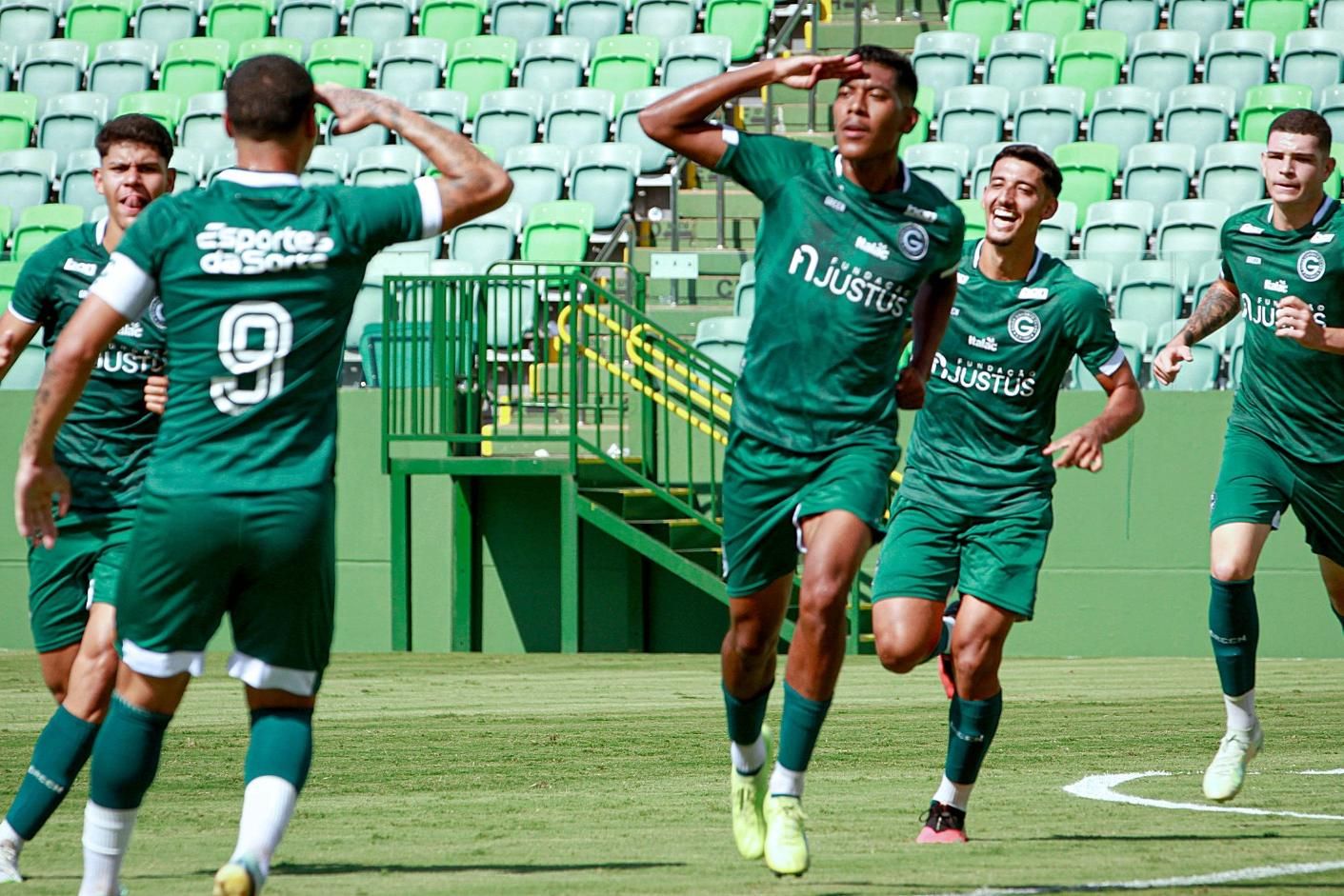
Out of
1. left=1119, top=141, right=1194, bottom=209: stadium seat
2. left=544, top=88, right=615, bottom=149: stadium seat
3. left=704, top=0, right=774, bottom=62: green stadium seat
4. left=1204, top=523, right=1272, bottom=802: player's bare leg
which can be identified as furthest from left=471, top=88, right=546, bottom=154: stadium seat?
left=1204, top=523, right=1272, bottom=802: player's bare leg

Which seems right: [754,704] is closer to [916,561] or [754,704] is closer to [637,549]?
[916,561]

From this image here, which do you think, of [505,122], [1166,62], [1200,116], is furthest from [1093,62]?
[505,122]

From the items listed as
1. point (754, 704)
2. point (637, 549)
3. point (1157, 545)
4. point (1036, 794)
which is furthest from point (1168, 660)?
point (754, 704)

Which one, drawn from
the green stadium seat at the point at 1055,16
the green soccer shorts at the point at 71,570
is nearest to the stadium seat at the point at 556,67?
the green stadium seat at the point at 1055,16

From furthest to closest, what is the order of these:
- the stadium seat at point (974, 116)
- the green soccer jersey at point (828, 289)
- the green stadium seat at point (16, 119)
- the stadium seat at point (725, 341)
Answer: the green stadium seat at point (16, 119)
the stadium seat at point (974, 116)
the stadium seat at point (725, 341)
the green soccer jersey at point (828, 289)

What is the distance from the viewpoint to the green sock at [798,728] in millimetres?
5461

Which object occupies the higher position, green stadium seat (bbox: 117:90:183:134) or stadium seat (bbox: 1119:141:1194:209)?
green stadium seat (bbox: 117:90:183:134)

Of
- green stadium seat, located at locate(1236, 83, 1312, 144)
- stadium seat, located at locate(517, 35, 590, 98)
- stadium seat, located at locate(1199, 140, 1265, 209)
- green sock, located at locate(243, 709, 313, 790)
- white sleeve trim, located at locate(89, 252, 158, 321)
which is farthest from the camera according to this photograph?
stadium seat, located at locate(517, 35, 590, 98)

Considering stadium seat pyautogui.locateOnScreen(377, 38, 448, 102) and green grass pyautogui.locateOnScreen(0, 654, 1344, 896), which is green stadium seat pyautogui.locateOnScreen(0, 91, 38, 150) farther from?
green grass pyautogui.locateOnScreen(0, 654, 1344, 896)

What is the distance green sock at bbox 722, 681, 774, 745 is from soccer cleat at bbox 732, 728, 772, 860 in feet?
0.23

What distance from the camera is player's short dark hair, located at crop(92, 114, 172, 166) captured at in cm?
576

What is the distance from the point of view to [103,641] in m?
5.51

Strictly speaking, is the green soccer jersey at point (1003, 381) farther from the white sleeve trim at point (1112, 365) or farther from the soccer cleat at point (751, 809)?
the soccer cleat at point (751, 809)

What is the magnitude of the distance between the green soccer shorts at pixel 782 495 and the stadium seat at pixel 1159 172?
440 inches
